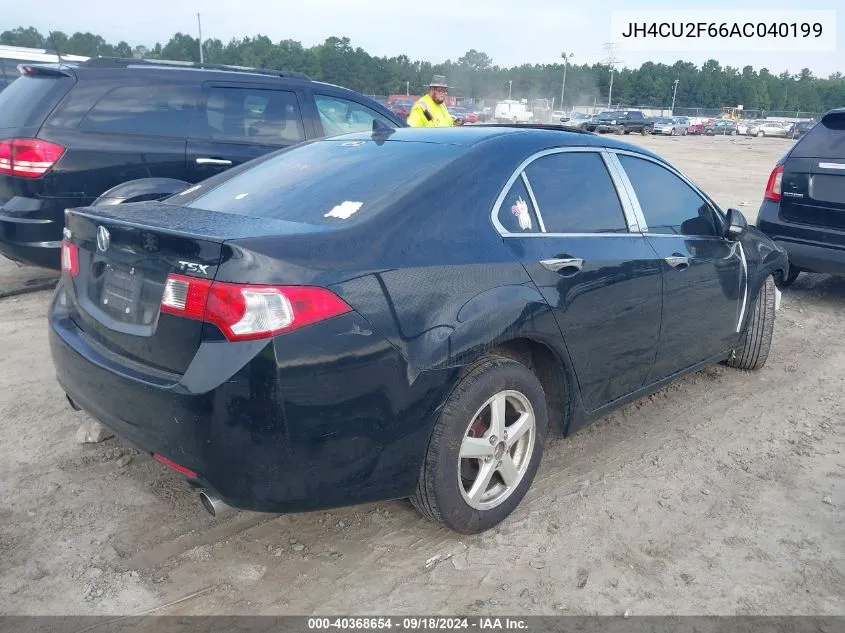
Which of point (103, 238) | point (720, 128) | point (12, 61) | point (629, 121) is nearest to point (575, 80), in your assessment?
point (720, 128)

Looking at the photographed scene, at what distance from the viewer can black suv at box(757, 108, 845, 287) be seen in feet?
19.8

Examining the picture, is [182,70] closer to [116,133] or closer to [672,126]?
[116,133]

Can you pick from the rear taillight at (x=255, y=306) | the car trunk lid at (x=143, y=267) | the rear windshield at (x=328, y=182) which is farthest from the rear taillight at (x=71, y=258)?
the rear taillight at (x=255, y=306)

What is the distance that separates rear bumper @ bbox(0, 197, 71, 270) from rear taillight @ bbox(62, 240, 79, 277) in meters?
2.45

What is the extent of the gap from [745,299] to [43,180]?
15.9 feet

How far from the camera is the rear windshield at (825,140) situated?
6.19 meters

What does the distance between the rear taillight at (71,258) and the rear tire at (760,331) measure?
3.89 metres

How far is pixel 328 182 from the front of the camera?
3.10 m

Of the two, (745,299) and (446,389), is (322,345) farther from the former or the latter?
(745,299)

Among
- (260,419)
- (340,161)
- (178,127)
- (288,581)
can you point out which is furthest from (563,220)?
(178,127)

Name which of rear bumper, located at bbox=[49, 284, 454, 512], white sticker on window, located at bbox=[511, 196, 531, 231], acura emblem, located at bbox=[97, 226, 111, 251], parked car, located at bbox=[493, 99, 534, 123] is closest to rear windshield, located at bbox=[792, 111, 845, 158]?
white sticker on window, located at bbox=[511, 196, 531, 231]

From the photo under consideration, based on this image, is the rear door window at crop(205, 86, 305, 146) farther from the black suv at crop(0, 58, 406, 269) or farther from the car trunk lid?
the car trunk lid

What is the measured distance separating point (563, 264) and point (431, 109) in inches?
204

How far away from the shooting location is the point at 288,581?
8.88 ft
